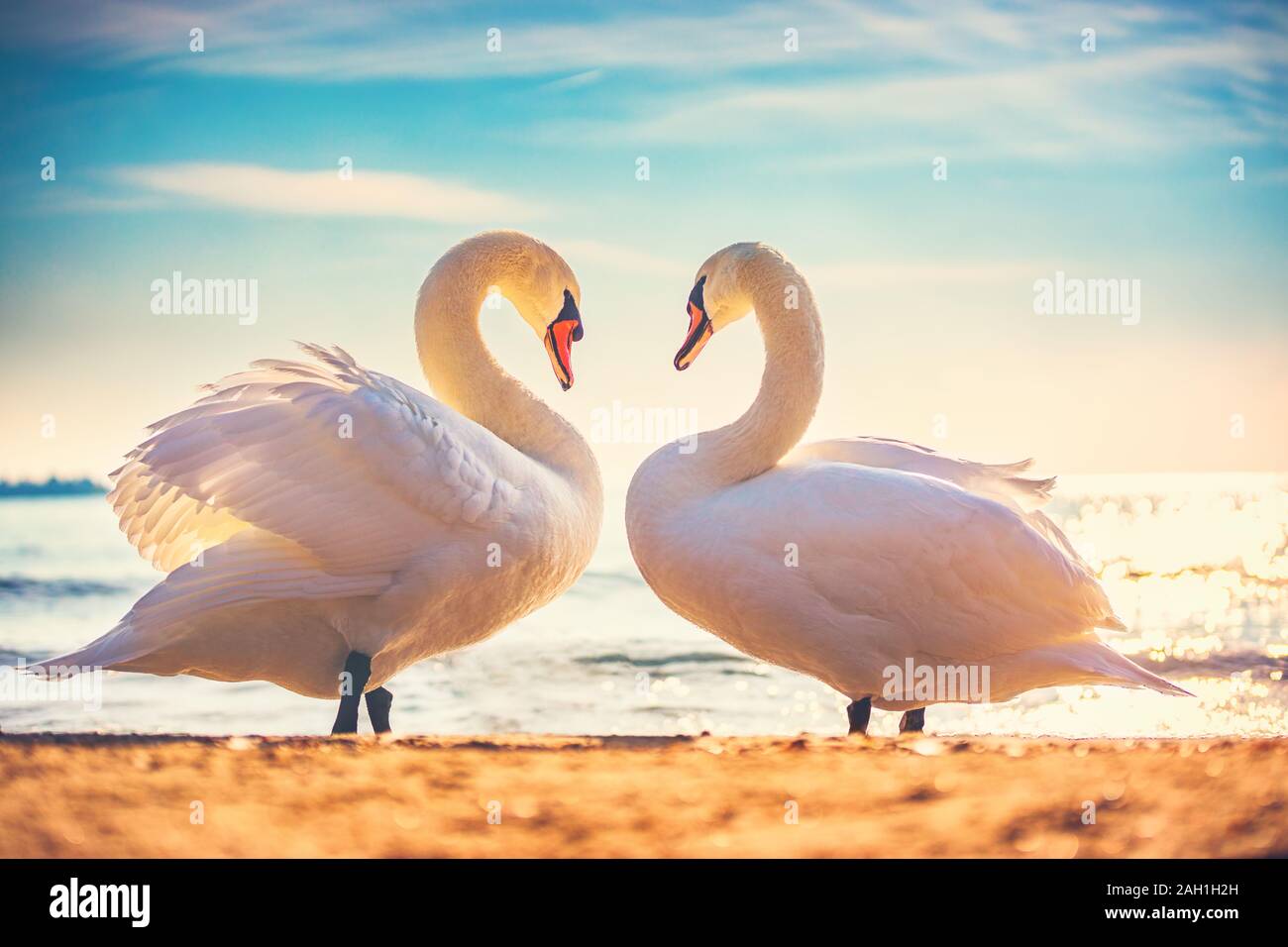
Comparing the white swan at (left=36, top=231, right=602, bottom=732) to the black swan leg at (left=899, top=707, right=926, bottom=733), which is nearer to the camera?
the white swan at (left=36, top=231, right=602, bottom=732)

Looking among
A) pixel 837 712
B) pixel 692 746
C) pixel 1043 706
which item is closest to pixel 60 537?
pixel 837 712

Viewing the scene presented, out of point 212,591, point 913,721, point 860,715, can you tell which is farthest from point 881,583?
point 212,591

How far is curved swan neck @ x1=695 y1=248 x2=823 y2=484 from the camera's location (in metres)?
5.74

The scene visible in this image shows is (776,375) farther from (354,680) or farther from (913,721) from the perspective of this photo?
(354,680)

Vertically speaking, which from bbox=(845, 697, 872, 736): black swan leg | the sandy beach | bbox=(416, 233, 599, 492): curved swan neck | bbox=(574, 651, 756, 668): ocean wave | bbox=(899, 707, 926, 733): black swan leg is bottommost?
bbox=(574, 651, 756, 668): ocean wave

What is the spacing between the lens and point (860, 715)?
208 inches

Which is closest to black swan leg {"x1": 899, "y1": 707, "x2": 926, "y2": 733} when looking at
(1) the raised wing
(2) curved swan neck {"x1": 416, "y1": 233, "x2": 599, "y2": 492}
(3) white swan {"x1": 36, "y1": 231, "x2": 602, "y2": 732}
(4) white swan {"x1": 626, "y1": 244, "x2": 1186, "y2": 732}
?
(4) white swan {"x1": 626, "y1": 244, "x2": 1186, "y2": 732}

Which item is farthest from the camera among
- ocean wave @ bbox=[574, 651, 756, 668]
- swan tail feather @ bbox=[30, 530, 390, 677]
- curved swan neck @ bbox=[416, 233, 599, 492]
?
ocean wave @ bbox=[574, 651, 756, 668]

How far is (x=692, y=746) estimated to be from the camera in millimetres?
4266

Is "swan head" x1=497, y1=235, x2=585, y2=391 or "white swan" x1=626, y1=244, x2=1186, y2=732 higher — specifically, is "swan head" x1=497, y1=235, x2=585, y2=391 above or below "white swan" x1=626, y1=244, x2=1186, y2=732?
above

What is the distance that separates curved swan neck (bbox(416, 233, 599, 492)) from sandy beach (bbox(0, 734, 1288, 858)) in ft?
7.25

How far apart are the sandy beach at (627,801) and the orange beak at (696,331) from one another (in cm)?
236

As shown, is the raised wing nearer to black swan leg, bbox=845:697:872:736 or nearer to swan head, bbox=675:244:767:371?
swan head, bbox=675:244:767:371

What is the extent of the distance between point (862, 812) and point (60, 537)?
21052 mm
